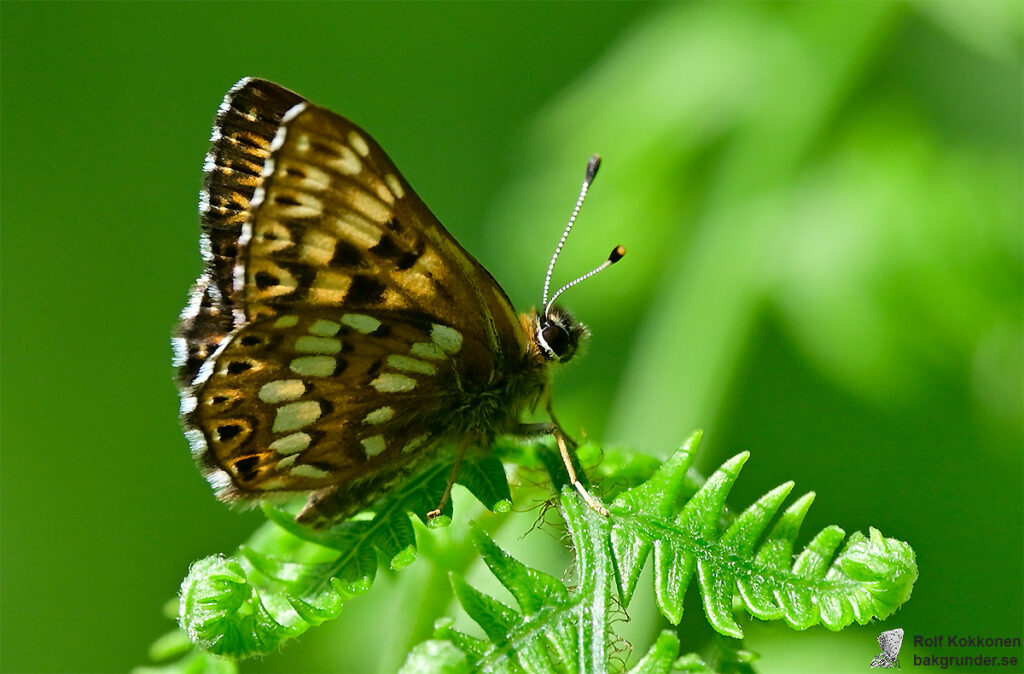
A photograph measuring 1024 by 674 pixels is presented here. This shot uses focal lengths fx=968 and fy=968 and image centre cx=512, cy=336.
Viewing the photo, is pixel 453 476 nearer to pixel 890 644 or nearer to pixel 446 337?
pixel 446 337

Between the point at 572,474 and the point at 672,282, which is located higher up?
the point at 672,282

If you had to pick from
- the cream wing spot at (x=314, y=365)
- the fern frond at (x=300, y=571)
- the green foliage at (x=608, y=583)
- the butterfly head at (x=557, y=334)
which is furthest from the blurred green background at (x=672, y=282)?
the cream wing spot at (x=314, y=365)

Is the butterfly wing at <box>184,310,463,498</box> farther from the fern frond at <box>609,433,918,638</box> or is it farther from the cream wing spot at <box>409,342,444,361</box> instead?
the fern frond at <box>609,433,918,638</box>

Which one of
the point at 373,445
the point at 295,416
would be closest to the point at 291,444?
the point at 295,416

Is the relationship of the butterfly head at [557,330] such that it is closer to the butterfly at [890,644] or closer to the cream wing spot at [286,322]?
the cream wing spot at [286,322]

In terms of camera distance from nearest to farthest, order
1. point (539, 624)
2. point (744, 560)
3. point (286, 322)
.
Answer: point (539, 624), point (744, 560), point (286, 322)

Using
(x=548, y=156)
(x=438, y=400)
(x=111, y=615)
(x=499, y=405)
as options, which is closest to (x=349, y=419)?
(x=438, y=400)
